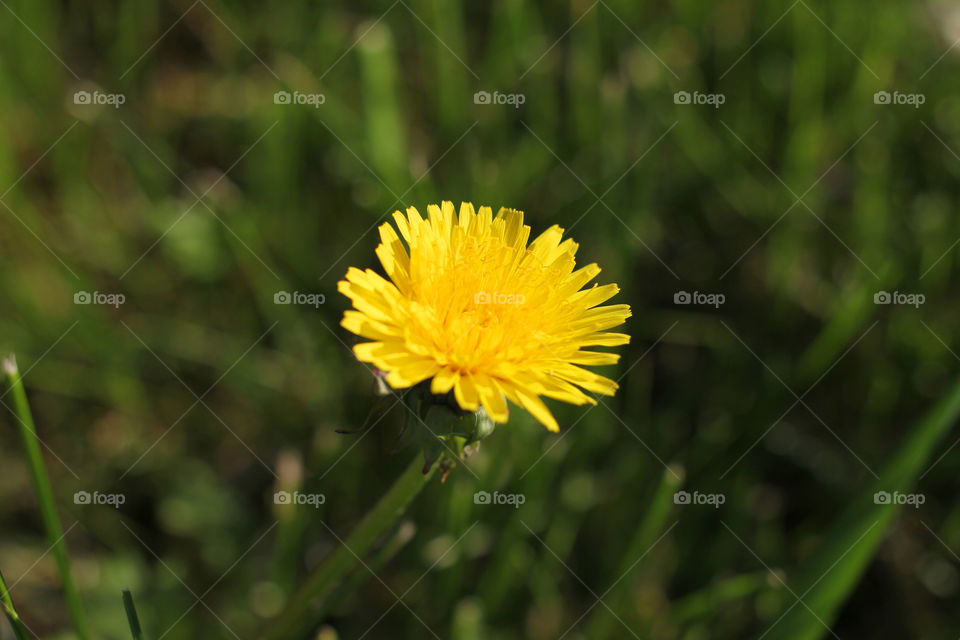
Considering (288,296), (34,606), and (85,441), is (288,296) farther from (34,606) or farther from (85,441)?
(34,606)

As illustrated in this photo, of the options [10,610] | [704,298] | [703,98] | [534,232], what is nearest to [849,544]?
[704,298]

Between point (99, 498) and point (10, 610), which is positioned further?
point (99, 498)

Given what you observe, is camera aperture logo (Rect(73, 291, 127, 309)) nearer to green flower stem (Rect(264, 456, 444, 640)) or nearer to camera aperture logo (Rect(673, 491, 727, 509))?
green flower stem (Rect(264, 456, 444, 640))

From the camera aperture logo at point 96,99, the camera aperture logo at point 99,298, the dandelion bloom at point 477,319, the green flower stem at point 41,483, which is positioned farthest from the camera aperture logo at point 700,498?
the camera aperture logo at point 96,99

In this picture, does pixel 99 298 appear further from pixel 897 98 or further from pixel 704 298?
pixel 897 98

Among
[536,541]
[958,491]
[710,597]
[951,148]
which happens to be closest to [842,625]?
[958,491]

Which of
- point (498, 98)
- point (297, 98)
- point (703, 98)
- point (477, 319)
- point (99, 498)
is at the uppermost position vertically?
point (703, 98)
